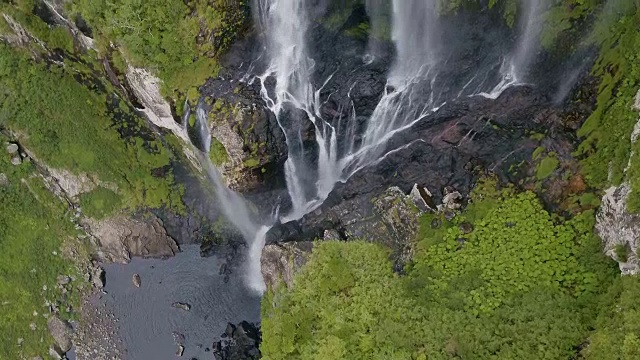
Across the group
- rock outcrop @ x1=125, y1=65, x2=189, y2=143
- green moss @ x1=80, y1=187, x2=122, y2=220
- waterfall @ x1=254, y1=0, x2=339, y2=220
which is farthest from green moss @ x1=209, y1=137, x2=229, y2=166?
green moss @ x1=80, y1=187, x2=122, y2=220

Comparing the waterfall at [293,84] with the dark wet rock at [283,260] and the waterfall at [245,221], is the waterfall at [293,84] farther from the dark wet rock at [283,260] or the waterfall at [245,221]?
the waterfall at [245,221]

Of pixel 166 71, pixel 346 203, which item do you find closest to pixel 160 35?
pixel 166 71

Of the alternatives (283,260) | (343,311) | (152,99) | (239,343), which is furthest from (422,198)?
(152,99)

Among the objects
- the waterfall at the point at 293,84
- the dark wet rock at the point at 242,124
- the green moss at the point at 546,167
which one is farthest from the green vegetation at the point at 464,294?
the dark wet rock at the point at 242,124

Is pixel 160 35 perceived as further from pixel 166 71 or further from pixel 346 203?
pixel 346 203

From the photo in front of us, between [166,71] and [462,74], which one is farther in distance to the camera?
[166,71]
